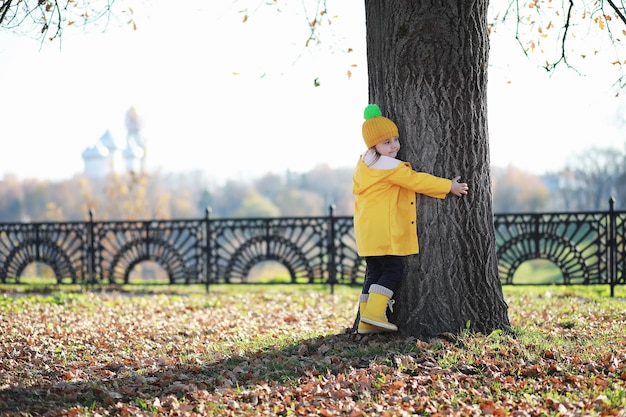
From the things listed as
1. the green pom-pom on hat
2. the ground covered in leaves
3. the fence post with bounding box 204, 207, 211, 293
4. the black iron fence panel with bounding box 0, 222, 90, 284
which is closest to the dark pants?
the ground covered in leaves

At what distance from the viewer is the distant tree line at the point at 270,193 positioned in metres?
54.9

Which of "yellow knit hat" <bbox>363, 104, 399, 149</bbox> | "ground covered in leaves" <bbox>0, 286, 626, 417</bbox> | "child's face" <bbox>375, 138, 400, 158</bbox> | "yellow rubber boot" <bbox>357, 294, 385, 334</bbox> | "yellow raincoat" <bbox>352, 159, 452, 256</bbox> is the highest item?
"yellow knit hat" <bbox>363, 104, 399, 149</bbox>

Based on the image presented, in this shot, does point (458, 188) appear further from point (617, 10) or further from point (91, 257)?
point (91, 257)

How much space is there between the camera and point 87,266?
12789mm

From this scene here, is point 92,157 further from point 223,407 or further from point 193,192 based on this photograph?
point 223,407

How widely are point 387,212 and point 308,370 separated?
4.50ft

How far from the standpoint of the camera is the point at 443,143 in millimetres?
5453

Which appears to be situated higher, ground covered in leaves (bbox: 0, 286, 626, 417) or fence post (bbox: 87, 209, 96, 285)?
fence post (bbox: 87, 209, 96, 285)

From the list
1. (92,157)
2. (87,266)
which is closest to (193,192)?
(92,157)

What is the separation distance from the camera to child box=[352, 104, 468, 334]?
5441 mm

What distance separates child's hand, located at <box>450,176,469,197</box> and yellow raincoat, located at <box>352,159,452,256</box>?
8 cm

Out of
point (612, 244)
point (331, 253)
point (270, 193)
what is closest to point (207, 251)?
point (331, 253)

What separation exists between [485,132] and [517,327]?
5.30ft

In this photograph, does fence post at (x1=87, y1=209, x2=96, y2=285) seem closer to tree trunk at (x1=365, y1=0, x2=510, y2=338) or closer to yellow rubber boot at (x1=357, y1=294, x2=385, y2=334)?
yellow rubber boot at (x1=357, y1=294, x2=385, y2=334)
